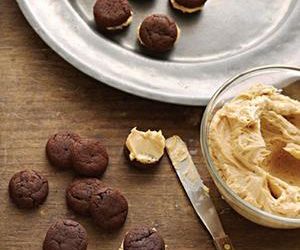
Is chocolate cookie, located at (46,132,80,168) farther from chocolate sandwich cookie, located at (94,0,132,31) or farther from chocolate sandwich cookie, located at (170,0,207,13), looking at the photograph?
chocolate sandwich cookie, located at (170,0,207,13)

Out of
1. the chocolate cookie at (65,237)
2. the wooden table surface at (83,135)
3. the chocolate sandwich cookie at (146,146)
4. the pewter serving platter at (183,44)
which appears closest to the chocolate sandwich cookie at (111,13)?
the pewter serving platter at (183,44)

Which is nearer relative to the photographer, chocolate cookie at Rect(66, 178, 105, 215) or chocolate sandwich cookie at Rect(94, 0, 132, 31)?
chocolate cookie at Rect(66, 178, 105, 215)

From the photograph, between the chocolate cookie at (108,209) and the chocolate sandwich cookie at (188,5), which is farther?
the chocolate sandwich cookie at (188,5)

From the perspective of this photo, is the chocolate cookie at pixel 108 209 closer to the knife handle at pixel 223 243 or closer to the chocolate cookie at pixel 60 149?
the chocolate cookie at pixel 60 149

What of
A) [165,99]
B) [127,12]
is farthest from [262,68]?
[127,12]

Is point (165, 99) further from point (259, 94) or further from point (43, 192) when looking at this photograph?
point (43, 192)

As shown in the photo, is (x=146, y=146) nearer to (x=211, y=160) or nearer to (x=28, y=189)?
(x=211, y=160)

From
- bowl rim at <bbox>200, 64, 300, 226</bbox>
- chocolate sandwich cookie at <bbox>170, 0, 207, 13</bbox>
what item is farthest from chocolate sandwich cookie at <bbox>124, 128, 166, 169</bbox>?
chocolate sandwich cookie at <bbox>170, 0, 207, 13</bbox>
